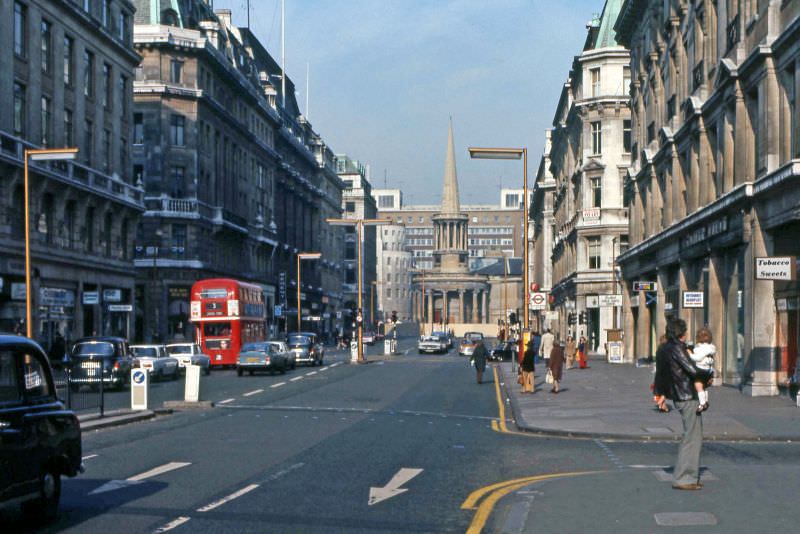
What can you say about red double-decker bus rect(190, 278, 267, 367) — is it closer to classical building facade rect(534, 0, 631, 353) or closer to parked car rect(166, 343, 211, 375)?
parked car rect(166, 343, 211, 375)

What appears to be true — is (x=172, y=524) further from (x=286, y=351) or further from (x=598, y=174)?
(x=598, y=174)

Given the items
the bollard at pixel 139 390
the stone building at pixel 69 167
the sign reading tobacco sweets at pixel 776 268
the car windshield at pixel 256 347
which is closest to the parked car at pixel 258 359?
the car windshield at pixel 256 347

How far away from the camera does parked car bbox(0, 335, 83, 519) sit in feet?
32.3

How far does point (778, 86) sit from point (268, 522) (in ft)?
72.9

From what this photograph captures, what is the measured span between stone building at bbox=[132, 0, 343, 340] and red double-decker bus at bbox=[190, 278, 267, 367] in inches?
590

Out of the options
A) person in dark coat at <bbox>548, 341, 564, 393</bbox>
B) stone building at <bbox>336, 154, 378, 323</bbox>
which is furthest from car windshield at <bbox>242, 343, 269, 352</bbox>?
stone building at <bbox>336, 154, 378, 323</bbox>

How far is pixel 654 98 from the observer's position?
48875 millimetres

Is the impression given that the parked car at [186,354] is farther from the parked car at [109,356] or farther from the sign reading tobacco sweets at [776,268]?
the sign reading tobacco sweets at [776,268]

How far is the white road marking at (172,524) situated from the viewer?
10.5 meters

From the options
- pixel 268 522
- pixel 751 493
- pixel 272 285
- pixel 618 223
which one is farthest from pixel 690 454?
pixel 272 285

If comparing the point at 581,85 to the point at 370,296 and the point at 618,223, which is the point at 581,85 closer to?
the point at 618,223

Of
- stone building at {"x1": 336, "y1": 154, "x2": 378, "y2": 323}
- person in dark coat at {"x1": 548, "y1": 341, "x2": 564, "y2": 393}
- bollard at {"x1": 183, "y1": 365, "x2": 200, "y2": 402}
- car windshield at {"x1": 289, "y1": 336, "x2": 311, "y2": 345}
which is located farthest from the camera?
stone building at {"x1": 336, "y1": 154, "x2": 378, "y2": 323}

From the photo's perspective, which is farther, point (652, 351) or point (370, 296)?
point (370, 296)

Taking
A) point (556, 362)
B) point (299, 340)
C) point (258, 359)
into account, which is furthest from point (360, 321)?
point (556, 362)
